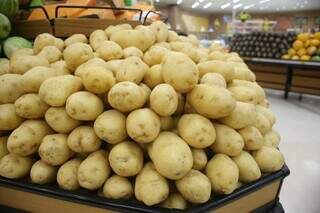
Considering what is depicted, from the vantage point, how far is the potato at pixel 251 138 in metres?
0.78

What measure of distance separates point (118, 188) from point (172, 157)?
0.16 m

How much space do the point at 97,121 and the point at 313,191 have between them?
5.62 ft

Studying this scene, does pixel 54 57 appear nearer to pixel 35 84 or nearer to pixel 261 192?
pixel 35 84

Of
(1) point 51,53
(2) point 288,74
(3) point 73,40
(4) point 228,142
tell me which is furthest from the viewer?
(2) point 288,74

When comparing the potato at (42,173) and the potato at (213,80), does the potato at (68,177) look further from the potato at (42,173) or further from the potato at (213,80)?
the potato at (213,80)

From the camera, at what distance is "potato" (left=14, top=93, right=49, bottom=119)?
30.1 inches

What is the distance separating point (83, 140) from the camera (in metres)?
0.70

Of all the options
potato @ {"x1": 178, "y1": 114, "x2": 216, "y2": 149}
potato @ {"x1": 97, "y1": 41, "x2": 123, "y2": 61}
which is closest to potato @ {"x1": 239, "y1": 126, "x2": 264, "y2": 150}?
potato @ {"x1": 178, "y1": 114, "x2": 216, "y2": 149}

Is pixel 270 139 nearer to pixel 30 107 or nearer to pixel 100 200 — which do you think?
pixel 100 200

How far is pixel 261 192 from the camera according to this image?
0.79 metres

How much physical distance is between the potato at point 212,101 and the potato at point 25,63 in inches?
20.5

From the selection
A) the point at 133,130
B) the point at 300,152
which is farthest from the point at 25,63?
the point at 300,152

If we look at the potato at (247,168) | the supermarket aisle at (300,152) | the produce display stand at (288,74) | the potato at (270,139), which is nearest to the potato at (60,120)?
the potato at (247,168)

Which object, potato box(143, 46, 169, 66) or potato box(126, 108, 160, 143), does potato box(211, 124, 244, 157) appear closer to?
potato box(126, 108, 160, 143)
